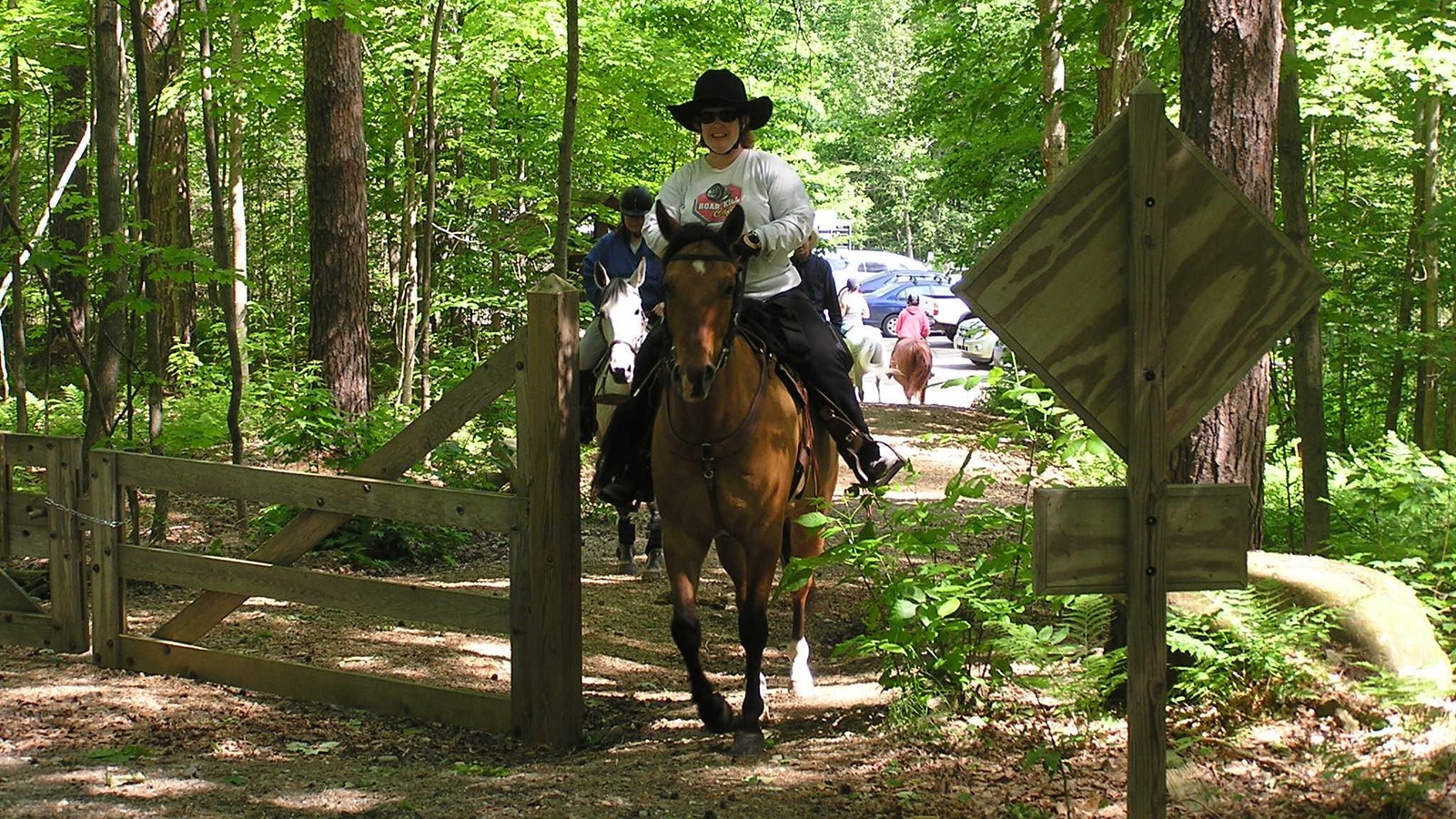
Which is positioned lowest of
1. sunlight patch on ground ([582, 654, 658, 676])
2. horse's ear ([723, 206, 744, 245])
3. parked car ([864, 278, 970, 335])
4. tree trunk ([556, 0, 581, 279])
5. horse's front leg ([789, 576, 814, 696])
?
sunlight patch on ground ([582, 654, 658, 676])

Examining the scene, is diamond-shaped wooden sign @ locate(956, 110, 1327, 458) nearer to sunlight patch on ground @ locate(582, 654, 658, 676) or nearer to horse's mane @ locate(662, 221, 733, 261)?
horse's mane @ locate(662, 221, 733, 261)

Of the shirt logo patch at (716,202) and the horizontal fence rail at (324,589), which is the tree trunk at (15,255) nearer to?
the horizontal fence rail at (324,589)

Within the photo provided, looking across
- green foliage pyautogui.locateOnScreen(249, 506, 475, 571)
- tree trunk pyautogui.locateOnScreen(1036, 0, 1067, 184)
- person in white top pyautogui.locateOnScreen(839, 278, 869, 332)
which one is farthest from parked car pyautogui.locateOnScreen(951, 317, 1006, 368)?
green foliage pyautogui.locateOnScreen(249, 506, 475, 571)

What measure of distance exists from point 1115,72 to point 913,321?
8.45 meters

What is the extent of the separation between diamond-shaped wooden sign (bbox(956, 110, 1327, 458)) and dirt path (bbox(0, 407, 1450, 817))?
5.95 ft

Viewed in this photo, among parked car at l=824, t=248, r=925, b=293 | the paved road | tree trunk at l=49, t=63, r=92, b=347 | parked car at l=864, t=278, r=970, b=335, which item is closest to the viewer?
tree trunk at l=49, t=63, r=92, b=347

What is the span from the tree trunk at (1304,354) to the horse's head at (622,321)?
4.66m

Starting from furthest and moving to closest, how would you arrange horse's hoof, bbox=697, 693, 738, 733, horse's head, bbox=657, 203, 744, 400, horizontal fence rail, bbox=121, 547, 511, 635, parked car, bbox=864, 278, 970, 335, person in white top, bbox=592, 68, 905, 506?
parked car, bbox=864, 278, 970, 335 < person in white top, bbox=592, 68, 905, 506 < horse's hoof, bbox=697, 693, 738, 733 < horizontal fence rail, bbox=121, 547, 511, 635 < horse's head, bbox=657, 203, 744, 400

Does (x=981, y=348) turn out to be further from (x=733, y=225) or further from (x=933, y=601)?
(x=933, y=601)

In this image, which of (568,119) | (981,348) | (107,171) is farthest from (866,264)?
(107,171)

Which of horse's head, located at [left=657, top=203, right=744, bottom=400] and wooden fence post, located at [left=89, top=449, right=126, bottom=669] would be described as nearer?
horse's head, located at [left=657, top=203, right=744, bottom=400]

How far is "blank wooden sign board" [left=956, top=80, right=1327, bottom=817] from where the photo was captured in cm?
335

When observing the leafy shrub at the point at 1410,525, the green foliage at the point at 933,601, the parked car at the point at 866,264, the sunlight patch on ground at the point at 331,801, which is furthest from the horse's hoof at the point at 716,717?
the parked car at the point at 866,264

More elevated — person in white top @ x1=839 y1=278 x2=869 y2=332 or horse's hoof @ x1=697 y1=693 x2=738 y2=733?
person in white top @ x1=839 y1=278 x2=869 y2=332
